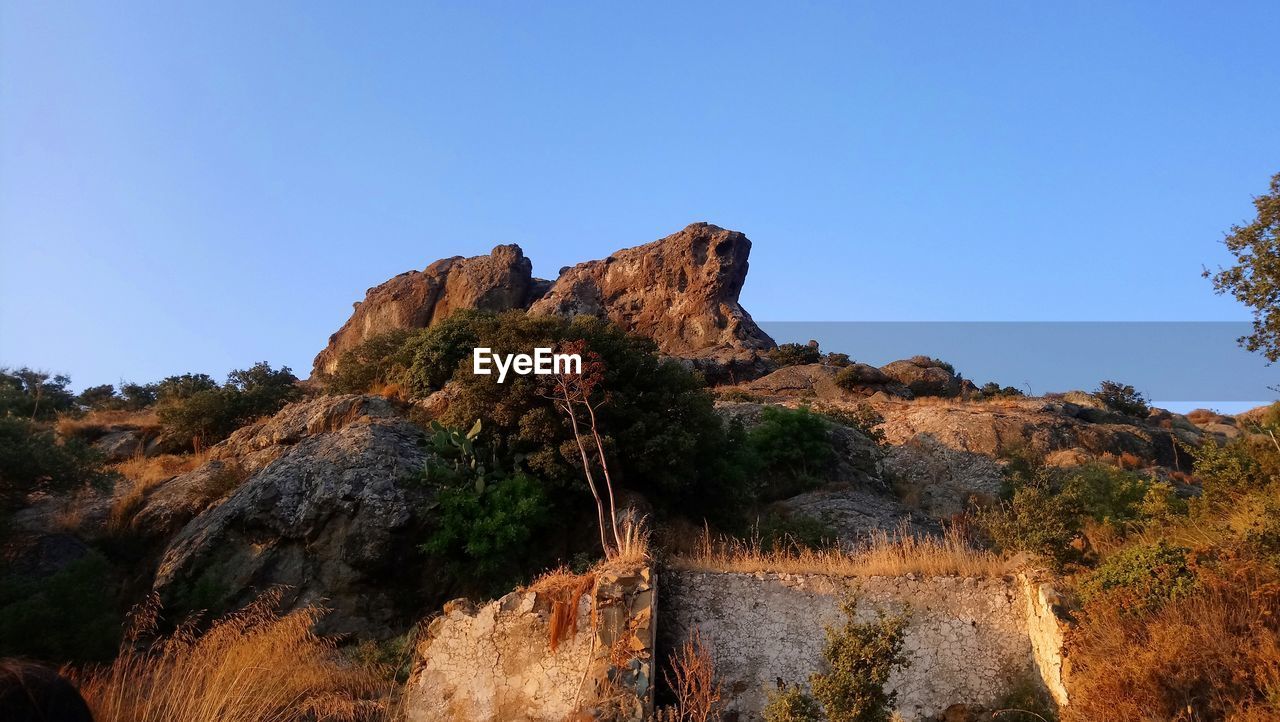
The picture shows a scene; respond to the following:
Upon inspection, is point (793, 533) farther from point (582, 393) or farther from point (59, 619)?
point (59, 619)

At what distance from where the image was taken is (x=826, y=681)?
8.41 m

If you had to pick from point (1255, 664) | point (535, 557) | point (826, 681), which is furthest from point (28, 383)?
point (1255, 664)

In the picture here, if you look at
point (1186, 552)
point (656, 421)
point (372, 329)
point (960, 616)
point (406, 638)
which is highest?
point (372, 329)

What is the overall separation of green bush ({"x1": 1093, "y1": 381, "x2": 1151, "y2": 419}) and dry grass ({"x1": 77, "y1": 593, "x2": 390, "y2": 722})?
1587 inches

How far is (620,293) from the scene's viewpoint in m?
73.9

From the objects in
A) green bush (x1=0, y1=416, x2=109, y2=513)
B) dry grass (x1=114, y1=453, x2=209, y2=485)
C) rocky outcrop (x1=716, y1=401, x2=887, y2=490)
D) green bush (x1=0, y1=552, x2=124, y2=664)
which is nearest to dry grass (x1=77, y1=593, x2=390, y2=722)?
green bush (x1=0, y1=552, x2=124, y2=664)

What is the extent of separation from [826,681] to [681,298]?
200 feet

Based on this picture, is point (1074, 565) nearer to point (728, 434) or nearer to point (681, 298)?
point (728, 434)

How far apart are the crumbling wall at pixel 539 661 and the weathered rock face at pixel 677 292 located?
166 ft

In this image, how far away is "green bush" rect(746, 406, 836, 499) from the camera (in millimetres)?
20625

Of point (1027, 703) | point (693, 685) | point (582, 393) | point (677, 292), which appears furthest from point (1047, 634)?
point (677, 292)

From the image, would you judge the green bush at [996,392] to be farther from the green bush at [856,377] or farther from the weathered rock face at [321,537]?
the weathered rock face at [321,537]

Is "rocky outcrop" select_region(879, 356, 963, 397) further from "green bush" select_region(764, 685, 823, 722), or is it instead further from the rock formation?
"green bush" select_region(764, 685, 823, 722)

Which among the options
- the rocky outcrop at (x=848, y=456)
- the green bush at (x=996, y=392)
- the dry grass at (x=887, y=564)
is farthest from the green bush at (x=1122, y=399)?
the dry grass at (x=887, y=564)
